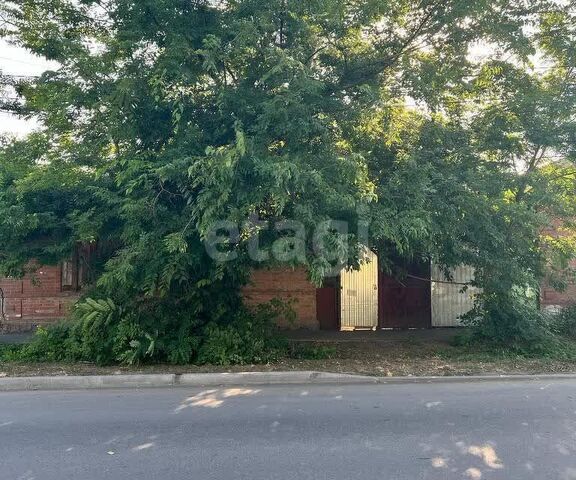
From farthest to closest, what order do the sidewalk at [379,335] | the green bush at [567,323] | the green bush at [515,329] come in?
the sidewalk at [379,335], the green bush at [567,323], the green bush at [515,329]

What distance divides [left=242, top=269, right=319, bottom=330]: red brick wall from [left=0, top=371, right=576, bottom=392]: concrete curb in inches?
171

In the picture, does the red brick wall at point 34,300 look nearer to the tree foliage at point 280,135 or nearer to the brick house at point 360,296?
Result: the brick house at point 360,296

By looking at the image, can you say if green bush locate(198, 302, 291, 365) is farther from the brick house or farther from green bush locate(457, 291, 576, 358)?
green bush locate(457, 291, 576, 358)

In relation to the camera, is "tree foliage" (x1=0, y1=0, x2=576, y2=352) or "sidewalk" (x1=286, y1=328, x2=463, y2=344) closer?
"tree foliage" (x1=0, y1=0, x2=576, y2=352)

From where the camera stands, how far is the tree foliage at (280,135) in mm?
6277

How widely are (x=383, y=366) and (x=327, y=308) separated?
13.3ft

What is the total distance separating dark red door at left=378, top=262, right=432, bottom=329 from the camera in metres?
12.1

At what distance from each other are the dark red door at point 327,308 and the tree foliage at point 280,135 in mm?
3751

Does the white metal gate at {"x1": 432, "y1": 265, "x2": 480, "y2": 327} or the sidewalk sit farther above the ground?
the white metal gate at {"x1": 432, "y1": 265, "x2": 480, "y2": 327}

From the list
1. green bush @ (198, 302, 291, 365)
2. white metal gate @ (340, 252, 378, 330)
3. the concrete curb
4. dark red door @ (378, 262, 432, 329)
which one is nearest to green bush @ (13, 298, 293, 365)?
green bush @ (198, 302, 291, 365)

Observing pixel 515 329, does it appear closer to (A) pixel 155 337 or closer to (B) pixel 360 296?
(B) pixel 360 296

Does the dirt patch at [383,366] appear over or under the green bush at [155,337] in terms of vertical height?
under

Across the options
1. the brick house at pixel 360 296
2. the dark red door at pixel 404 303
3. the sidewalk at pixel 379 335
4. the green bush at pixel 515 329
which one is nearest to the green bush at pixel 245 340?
the sidewalk at pixel 379 335

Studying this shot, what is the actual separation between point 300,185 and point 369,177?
1.74 meters
